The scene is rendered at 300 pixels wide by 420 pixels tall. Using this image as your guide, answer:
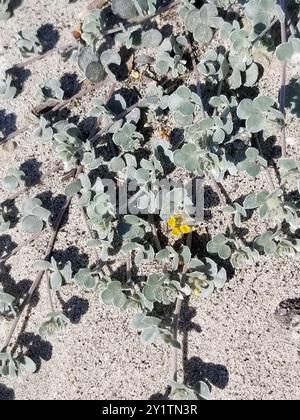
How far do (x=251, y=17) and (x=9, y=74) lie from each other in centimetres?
133

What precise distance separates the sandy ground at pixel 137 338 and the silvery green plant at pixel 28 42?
1.33ft

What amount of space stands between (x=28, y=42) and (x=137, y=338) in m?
1.65

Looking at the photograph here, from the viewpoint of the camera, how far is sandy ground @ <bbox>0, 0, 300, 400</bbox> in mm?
2693

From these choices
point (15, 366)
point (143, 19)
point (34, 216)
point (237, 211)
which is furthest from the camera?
point (143, 19)

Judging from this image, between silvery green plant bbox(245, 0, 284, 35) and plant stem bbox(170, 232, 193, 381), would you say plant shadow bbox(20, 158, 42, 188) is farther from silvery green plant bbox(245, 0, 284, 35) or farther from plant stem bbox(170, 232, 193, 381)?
silvery green plant bbox(245, 0, 284, 35)

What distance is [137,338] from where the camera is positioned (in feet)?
9.23

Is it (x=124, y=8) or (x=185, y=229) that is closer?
(x=185, y=229)

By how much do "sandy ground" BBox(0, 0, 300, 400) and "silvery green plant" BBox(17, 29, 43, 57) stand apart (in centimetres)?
41

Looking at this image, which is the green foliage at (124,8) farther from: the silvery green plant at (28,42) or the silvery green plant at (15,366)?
the silvery green plant at (15,366)

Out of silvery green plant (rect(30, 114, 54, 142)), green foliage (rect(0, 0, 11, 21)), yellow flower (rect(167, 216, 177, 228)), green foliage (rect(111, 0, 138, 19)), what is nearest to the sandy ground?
silvery green plant (rect(30, 114, 54, 142))

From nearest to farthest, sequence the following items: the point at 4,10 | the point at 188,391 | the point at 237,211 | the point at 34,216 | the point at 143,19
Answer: the point at 188,391 < the point at 237,211 < the point at 34,216 < the point at 143,19 < the point at 4,10

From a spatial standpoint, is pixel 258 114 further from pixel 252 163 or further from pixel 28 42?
pixel 28 42

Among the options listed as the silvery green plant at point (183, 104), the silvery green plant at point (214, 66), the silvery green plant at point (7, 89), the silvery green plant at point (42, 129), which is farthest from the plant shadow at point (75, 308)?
the silvery green plant at point (214, 66)

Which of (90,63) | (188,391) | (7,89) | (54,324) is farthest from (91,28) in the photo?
(188,391)
